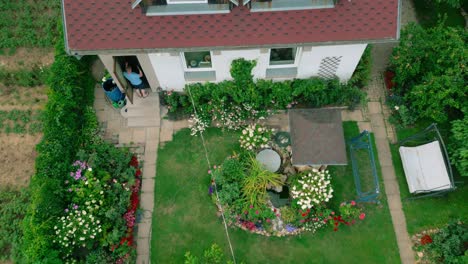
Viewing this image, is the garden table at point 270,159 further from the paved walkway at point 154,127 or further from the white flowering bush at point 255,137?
the paved walkway at point 154,127

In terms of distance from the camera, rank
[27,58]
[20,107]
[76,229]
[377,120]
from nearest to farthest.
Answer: [76,229] → [377,120] → [20,107] → [27,58]

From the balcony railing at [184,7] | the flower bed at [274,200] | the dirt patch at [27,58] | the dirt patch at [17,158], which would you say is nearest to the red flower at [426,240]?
the flower bed at [274,200]

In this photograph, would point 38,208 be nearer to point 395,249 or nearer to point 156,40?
point 156,40

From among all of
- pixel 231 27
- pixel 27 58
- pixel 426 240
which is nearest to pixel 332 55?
pixel 231 27

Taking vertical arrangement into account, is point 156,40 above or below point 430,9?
below

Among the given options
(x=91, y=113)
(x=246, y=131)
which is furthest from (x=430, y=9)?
(x=91, y=113)

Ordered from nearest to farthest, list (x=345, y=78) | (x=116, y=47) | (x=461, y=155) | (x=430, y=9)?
1. (x=116, y=47)
2. (x=461, y=155)
3. (x=345, y=78)
4. (x=430, y=9)

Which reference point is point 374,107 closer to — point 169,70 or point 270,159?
point 270,159

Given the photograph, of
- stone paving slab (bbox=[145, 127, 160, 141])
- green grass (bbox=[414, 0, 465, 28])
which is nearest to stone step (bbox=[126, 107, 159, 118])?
stone paving slab (bbox=[145, 127, 160, 141])
